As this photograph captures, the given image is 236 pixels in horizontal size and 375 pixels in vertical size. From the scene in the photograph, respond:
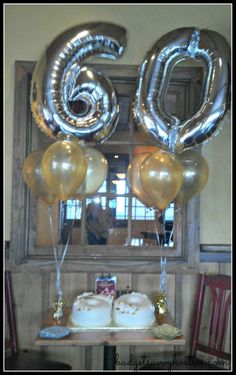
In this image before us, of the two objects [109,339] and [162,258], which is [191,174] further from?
[109,339]

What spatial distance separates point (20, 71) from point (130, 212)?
114 centimetres

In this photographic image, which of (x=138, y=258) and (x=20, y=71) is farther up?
(x=20, y=71)

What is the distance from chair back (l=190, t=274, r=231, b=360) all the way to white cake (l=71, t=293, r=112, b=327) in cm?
62

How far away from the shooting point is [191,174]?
202 cm

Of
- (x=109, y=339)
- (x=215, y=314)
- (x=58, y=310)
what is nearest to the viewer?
(x=109, y=339)

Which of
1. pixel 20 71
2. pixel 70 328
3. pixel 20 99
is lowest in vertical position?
pixel 70 328

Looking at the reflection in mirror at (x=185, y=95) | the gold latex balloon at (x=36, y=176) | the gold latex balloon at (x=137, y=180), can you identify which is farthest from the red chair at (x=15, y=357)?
the reflection in mirror at (x=185, y=95)

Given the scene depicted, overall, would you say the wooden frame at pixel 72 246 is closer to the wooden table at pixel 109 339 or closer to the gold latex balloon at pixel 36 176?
the gold latex balloon at pixel 36 176

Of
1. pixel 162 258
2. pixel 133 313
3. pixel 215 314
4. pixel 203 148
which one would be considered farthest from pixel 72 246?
pixel 203 148

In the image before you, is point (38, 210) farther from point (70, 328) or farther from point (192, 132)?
point (192, 132)

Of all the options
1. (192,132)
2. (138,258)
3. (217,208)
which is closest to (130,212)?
(138,258)

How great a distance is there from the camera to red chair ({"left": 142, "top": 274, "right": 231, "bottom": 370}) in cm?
201

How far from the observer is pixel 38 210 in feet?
7.84

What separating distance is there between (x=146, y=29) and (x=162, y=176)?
110cm
